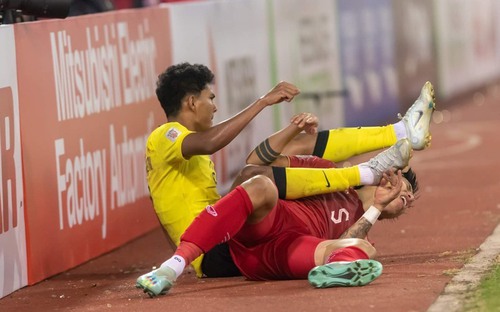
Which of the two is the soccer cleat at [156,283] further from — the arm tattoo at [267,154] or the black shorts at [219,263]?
the arm tattoo at [267,154]

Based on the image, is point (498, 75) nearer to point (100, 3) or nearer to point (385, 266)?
point (100, 3)

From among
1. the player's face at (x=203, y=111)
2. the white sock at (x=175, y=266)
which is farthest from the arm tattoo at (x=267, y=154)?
the white sock at (x=175, y=266)

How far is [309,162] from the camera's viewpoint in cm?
871

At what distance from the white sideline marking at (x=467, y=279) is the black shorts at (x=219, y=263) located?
1.35m

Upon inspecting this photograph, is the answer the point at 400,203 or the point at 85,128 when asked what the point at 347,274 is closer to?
the point at 400,203

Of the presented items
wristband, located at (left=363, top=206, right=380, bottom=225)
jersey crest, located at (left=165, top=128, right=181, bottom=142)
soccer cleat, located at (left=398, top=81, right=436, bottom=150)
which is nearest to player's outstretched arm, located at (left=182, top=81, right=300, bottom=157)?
jersey crest, located at (left=165, top=128, right=181, bottom=142)

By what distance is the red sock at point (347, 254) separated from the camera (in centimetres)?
746

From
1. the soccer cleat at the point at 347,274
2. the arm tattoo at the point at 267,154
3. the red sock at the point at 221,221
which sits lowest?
the soccer cleat at the point at 347,274

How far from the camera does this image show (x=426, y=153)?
15.8m

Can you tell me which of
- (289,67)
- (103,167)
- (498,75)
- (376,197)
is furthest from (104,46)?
(498,75)

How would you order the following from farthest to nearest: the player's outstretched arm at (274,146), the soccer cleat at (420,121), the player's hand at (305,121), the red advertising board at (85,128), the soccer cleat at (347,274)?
the red advertising board at (85,128)
the soccer cleat at (420,121)
the player's outstretched arm at (274,146)
the player's hand at (305,121)
the soccer cleat at (347,274)

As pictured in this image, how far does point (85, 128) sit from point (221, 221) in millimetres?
2653

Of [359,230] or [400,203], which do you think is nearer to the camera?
[359,230]

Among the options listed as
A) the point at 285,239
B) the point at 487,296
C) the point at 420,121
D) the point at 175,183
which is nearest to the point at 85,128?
the point at 175,183
